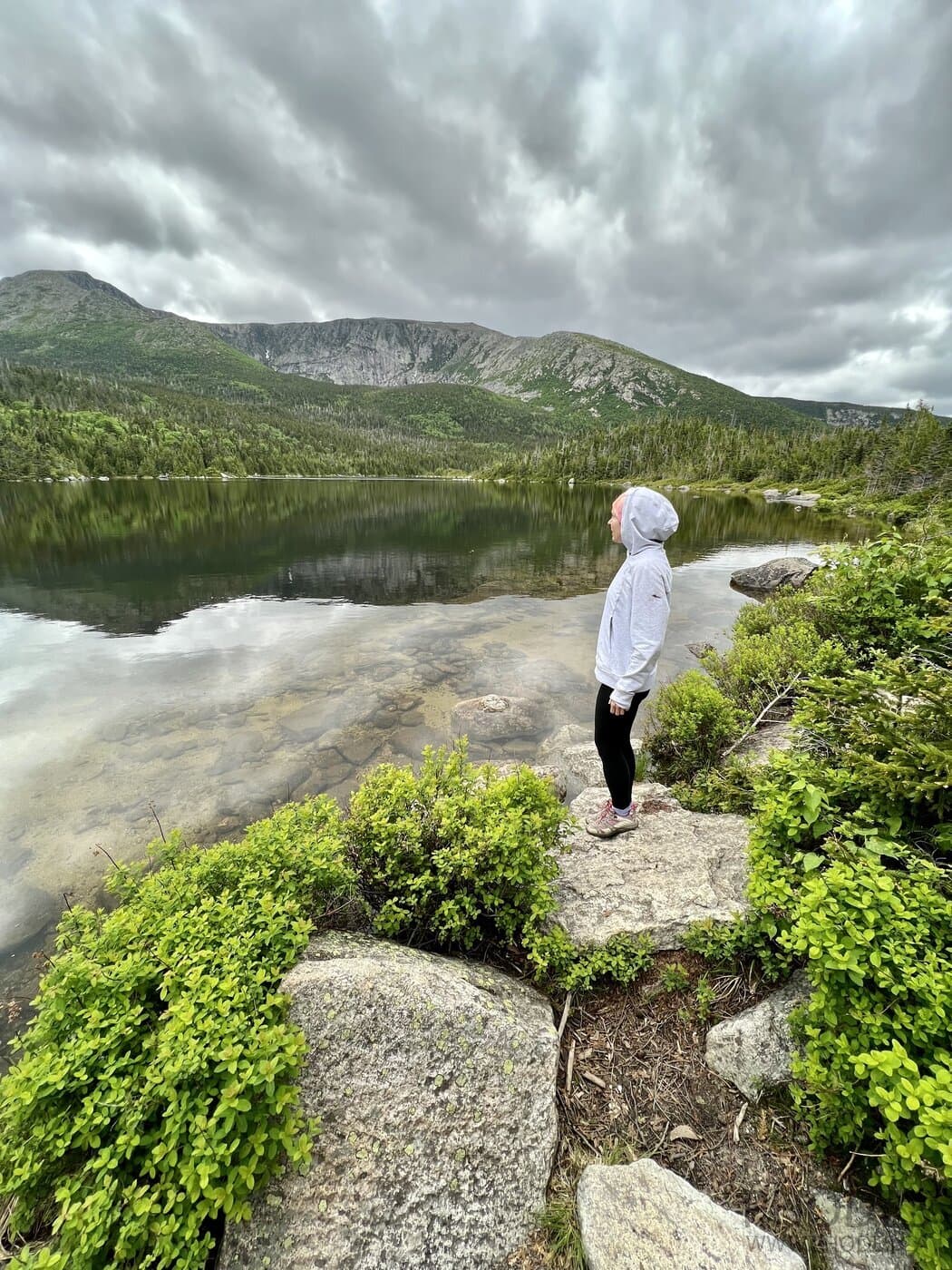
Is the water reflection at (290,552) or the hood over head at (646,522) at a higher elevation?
the hood over head at (646,522)

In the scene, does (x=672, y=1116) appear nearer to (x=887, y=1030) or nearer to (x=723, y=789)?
(x=887, y=1030)

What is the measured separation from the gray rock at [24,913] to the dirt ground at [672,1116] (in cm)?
689

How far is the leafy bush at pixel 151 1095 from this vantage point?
2285mm

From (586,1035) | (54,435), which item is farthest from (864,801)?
(54,435)

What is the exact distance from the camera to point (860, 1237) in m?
2.50

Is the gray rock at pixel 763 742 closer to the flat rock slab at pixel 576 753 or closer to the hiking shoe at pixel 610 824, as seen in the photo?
the flat rock slab at pixel 576 753

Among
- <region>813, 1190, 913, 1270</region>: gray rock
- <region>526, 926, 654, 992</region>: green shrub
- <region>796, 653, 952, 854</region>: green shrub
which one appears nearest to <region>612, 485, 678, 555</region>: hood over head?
<region>796, 653, 952, 854</region>: green shrub

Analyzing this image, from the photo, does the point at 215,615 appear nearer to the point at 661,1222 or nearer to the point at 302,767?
the point at 302,767

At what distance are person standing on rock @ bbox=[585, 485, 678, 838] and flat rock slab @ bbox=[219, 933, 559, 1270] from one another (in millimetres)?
3091

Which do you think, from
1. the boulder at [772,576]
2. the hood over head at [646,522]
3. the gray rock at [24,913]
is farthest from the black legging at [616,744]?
the boulder at [772,576]

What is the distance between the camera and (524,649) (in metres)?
16.9

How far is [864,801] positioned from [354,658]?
14.0 meters

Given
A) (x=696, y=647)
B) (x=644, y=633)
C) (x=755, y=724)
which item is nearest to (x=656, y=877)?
(x=644, y=633)

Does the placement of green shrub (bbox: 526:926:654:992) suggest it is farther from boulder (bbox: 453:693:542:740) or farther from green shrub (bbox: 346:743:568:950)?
boulder (bbox: 453:693:542:740)
